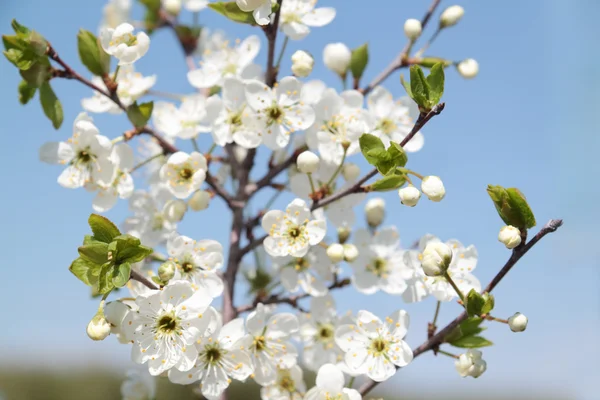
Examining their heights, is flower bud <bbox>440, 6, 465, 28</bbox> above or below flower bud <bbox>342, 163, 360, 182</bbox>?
above

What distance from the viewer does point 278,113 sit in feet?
Answer: 5.25

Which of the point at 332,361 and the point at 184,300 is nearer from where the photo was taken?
the point at 184,300

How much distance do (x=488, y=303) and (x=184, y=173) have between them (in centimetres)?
84

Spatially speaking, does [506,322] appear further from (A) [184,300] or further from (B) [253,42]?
(B) [253,42]

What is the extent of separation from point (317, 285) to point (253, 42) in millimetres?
770

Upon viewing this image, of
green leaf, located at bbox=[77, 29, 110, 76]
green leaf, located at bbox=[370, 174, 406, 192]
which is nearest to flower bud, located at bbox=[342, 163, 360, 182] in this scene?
green leaf, located at bbox=[370, 174, 406, 192]

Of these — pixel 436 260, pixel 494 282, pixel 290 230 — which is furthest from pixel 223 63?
pixel 494 282

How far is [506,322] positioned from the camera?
127 centimetres

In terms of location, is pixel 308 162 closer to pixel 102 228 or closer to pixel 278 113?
pixel 278 113

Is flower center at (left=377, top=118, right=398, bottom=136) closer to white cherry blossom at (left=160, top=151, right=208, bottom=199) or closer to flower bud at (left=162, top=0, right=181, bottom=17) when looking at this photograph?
white cherry blossom at (left=160, top=151, right=208, bottom=199)

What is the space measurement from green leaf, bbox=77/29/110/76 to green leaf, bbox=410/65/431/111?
0.83 m

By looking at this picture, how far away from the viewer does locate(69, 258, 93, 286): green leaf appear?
47.9 inches

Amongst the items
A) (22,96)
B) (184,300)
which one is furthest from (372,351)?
(22,96)

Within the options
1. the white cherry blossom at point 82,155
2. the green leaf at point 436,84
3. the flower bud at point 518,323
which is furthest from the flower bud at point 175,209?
the flower bud at point 518,323
